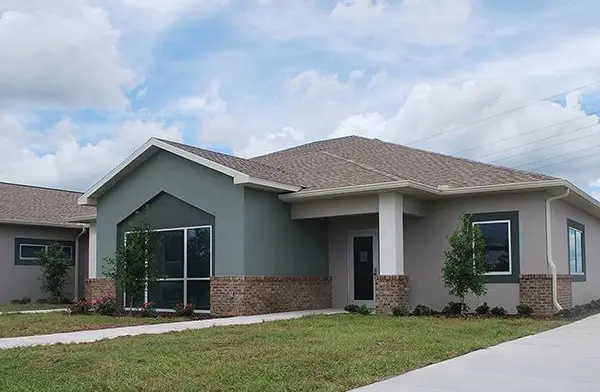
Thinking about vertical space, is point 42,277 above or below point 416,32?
below

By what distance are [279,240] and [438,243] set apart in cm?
404

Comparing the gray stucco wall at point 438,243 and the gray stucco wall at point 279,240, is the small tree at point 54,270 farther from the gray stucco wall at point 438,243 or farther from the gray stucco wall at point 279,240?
the gray stucco wall at point 438,243

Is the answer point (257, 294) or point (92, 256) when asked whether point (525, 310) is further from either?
point (92, 256)

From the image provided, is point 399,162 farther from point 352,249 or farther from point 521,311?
point 521,311

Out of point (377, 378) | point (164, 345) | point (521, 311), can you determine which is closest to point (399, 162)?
point (521, 311)

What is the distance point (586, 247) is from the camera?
21438 millimetres

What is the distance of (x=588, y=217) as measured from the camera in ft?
72.2

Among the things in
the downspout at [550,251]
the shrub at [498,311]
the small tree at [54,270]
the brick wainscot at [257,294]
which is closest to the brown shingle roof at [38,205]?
the small tree at [54,270]

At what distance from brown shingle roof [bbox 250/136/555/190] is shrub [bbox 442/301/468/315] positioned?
285 cm

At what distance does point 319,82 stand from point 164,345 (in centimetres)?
1223

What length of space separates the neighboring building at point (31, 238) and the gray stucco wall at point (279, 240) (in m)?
8.51

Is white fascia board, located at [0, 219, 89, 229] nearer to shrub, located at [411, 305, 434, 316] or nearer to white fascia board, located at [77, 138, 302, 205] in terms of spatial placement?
white fascia board, located at [77, 138, 302, 205]

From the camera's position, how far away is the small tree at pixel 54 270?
2495 centimetres

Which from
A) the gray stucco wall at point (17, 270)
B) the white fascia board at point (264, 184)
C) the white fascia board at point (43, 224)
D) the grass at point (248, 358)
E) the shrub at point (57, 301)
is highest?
the white fascia board at point (264, 184)
